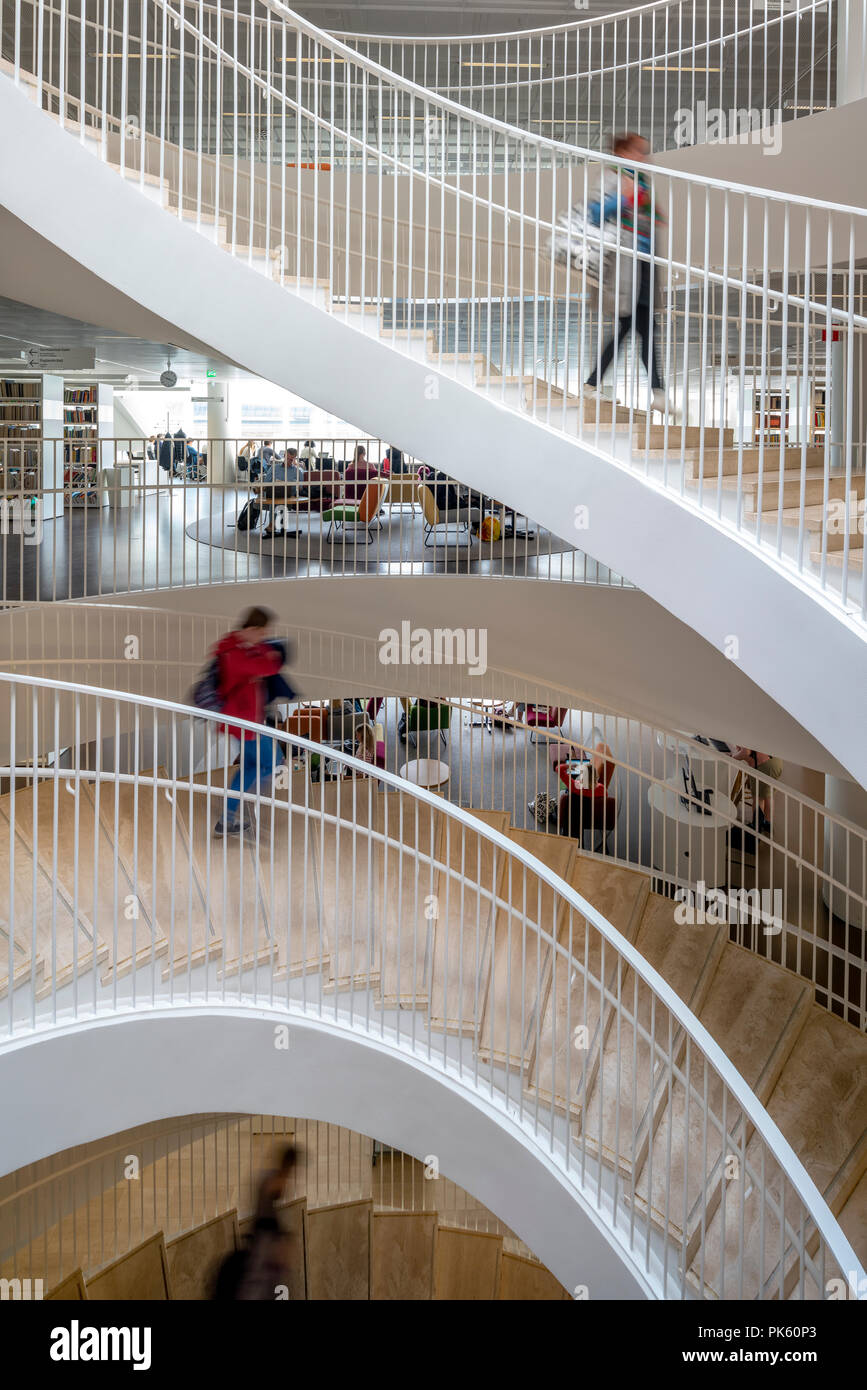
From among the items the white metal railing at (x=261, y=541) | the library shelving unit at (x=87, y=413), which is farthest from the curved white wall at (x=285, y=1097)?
the library shelving unit at (x=87, y=413)

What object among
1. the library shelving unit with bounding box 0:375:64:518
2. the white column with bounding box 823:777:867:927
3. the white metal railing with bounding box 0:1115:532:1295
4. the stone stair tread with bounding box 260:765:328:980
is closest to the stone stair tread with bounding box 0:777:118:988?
the stone stair tread with bounding box 260:765:328:980

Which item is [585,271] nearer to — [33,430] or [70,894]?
[70,894]

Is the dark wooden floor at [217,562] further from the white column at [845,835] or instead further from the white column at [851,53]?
the white column at [851,53]

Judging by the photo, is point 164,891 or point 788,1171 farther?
point 164,891

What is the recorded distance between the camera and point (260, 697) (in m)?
6.16

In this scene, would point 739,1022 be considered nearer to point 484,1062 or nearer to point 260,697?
point 484,1062

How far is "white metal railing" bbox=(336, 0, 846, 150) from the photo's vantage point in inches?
412

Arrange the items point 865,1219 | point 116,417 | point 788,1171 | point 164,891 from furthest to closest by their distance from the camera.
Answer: point 116,417 < point 164,891 < point 865,1219 < point 788,1171

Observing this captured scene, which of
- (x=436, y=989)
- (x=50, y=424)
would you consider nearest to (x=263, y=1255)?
(x=436, y=989)

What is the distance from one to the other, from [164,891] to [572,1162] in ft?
8.30

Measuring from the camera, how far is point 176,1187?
8.87 metres

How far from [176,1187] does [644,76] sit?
12.2 meters
